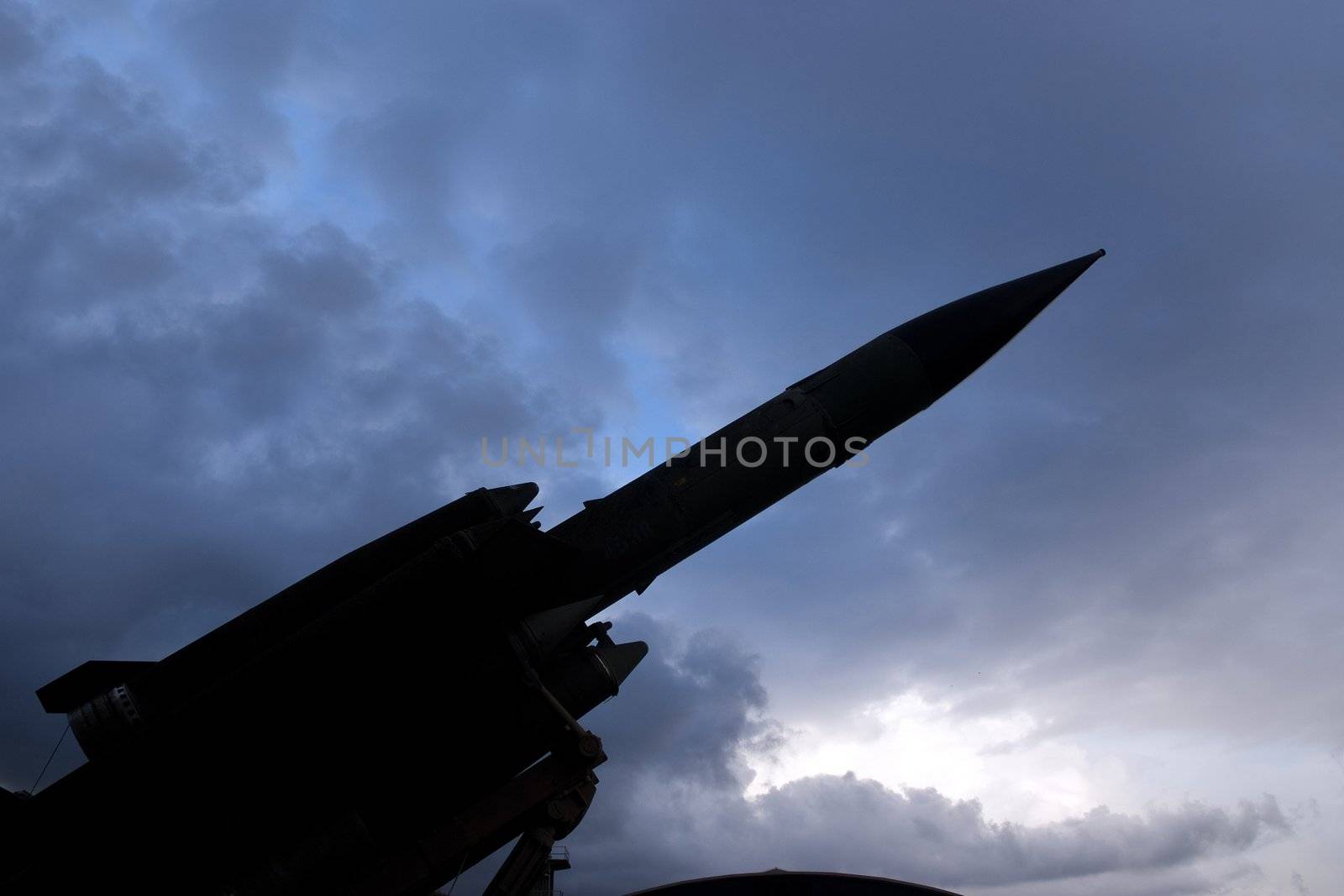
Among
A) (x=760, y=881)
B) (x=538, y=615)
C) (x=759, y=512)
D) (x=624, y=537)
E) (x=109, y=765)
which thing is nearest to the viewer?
(x=109, y=765)

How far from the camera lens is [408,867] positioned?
23.4ft

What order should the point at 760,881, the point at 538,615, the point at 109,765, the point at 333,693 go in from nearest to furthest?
the point at 109,765, the point at 333,693, the point at 538,615, the point at 760,881

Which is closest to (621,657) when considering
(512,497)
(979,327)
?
(512,497)

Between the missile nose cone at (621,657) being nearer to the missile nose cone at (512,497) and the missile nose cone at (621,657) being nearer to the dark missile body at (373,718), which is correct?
the dark missile body at (373,718)

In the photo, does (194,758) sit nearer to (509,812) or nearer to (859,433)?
(509,812)

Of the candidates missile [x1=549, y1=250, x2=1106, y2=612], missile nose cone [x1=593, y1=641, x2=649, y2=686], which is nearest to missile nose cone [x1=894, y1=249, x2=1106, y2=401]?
missile [x1=549, y1=250, x2=1106, y2=612]

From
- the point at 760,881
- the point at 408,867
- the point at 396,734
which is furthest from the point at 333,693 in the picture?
the point at 760,881

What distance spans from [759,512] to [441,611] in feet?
13.2

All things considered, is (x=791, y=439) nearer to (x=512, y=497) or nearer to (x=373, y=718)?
(x=512, y=497)

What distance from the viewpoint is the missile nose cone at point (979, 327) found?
10.5 meters

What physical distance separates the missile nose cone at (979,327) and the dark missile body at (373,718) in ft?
10.7

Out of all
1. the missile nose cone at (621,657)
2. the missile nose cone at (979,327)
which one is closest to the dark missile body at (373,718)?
the missile nose cone at (621,657)

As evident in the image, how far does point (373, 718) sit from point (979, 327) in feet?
26.8

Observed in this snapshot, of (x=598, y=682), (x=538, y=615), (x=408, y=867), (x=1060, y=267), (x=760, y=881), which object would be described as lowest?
(x=760, y=881)
